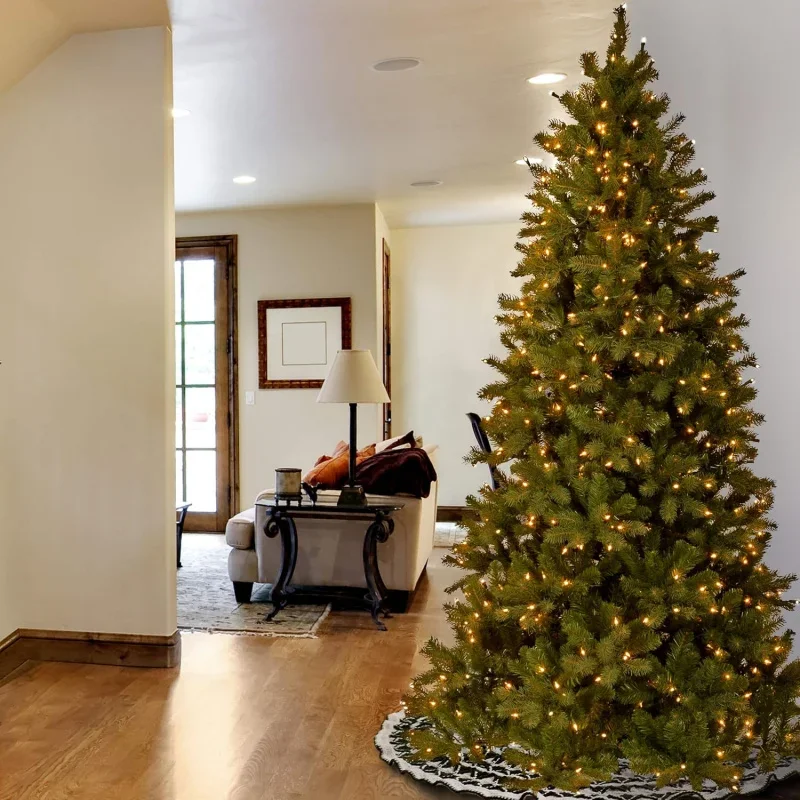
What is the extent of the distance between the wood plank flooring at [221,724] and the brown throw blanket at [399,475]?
2.60 ft

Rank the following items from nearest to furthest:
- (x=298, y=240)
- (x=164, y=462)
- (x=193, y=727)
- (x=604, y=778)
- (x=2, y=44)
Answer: (x=604, y=778) < (x=193, y=727) < (x=2, y=44) < (x=164, y=462) < (x=298, y=240)

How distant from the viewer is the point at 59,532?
11.2ft

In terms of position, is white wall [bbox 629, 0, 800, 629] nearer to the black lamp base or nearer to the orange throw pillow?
the black lamp base

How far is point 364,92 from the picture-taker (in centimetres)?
391

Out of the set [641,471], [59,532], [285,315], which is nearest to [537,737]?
[641,471]

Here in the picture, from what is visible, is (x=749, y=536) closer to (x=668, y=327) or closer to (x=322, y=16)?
(x=668, y=327)

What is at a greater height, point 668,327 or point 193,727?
point 668,327

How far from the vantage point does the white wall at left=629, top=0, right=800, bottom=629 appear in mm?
2670

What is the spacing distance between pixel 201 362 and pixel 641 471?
499 cm

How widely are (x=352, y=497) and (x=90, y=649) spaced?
1406 millimetres

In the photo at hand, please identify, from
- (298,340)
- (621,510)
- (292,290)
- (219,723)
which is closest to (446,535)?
(298,340)

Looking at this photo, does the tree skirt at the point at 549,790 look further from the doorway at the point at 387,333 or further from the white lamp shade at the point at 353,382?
the doorway at the point at 387,333

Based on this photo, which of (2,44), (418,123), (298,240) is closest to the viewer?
(2,44)

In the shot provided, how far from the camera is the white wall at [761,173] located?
2670 millimetres
